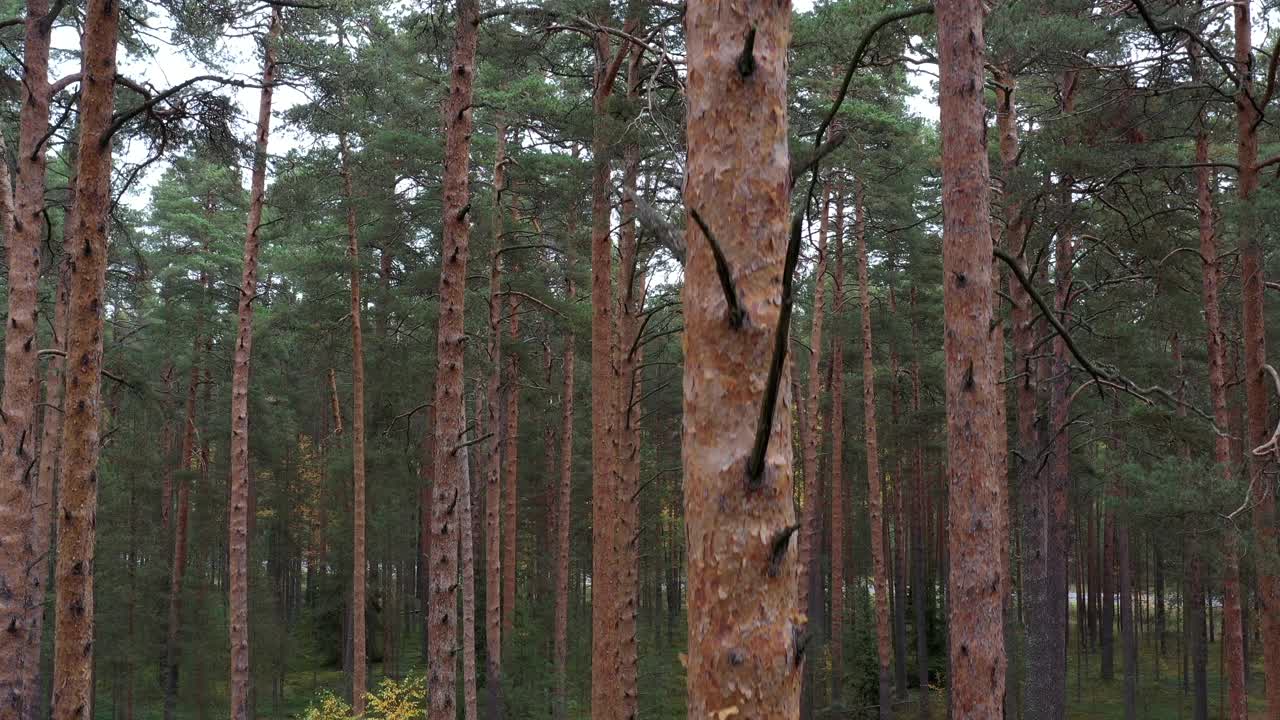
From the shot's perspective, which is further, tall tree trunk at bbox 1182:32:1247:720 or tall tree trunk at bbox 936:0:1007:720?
tall tree trunk at bbox 1182:32:1247:720

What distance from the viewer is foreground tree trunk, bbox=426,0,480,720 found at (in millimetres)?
7996

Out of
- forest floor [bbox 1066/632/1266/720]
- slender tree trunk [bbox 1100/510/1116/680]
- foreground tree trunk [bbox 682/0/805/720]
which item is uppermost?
foreground tree trunk [bbox 682/0/805/720]

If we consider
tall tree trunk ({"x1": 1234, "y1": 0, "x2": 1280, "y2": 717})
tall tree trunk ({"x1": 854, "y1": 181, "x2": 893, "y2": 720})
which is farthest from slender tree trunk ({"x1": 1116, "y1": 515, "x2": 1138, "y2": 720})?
tall tree trunk ({"x1": 1234, "y1": 0, "x2": 1280, "y2": 717})

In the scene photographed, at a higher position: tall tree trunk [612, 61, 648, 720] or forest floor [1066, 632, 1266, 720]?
tall tree trunk [612, 61, 648, 720]

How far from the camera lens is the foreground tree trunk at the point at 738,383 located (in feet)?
6.46

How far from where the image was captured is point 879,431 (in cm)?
2869

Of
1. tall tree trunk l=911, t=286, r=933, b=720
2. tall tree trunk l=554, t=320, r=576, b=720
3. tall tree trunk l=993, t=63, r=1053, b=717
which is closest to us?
tall tree trunk l=993, t=63, r=1053, b=717

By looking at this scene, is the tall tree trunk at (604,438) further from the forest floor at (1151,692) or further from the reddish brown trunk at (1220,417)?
the forest floor at (1151,692)

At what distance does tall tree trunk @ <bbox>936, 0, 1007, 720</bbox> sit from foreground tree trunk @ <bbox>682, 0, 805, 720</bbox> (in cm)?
351

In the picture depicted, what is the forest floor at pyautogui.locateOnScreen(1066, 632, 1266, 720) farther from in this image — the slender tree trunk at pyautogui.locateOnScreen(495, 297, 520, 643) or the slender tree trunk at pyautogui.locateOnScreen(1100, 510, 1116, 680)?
the slender tree trunk at pyautogui.locateOnScreen(495, 297, 520, 643)

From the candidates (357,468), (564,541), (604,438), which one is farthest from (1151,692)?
(604,438)

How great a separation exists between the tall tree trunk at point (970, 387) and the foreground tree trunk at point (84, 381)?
5148 mm

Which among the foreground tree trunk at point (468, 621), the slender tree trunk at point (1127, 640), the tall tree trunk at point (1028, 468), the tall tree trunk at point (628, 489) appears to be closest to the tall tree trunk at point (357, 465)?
the foreground tree trunk at point (468, 621)

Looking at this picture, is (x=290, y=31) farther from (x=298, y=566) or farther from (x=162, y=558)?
(x=298, y=566)
